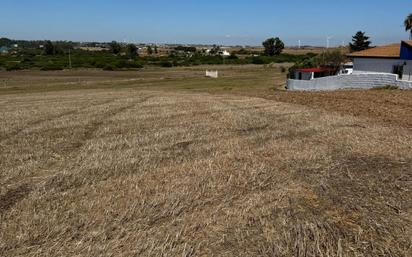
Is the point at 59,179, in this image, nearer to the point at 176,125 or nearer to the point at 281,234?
the point at 281,234

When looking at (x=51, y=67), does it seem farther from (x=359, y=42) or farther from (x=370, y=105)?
(x=370, y=105)

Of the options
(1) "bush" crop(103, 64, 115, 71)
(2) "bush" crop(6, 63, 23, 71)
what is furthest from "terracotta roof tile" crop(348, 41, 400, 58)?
(2) "bush" crop(6, 63, 23, 71)

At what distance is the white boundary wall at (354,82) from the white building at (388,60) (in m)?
7.26

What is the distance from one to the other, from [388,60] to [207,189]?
40.5 metres

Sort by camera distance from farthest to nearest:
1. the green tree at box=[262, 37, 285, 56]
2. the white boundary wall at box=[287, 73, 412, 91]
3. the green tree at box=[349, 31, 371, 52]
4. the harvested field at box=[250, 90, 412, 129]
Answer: the green tree at box=[262, 37, 285, 56] < the green tree at box=[349, 31, 371, 52] < the white boundary wall at box=[287, 73, 412, 91] < the harvested field at box=[250, 90, 412, 129]

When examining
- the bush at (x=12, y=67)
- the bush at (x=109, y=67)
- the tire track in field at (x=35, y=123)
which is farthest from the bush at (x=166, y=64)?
the tire track in field at (x=35, y=123)

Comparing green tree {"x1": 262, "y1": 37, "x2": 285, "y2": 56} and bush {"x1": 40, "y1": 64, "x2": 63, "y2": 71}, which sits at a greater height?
green tree {"x1": 262, "y1": 37, "x2": 285, "y2": 56}

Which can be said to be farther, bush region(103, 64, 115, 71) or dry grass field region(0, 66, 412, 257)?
bush region(103, 64, 115, 71)

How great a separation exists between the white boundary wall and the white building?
726cm

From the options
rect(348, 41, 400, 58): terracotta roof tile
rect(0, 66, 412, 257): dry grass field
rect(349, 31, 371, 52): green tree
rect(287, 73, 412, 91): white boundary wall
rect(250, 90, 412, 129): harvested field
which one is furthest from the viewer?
rect(349, 31, 371, 52): green tree

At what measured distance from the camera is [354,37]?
10162 centimetres

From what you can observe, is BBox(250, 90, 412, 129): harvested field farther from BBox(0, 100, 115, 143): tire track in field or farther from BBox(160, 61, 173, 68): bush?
BBox(160, 61, 173, 68): bush

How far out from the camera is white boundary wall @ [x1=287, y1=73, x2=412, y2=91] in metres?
31.5

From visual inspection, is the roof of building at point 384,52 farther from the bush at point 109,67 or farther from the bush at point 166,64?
the bush at point 166,64
